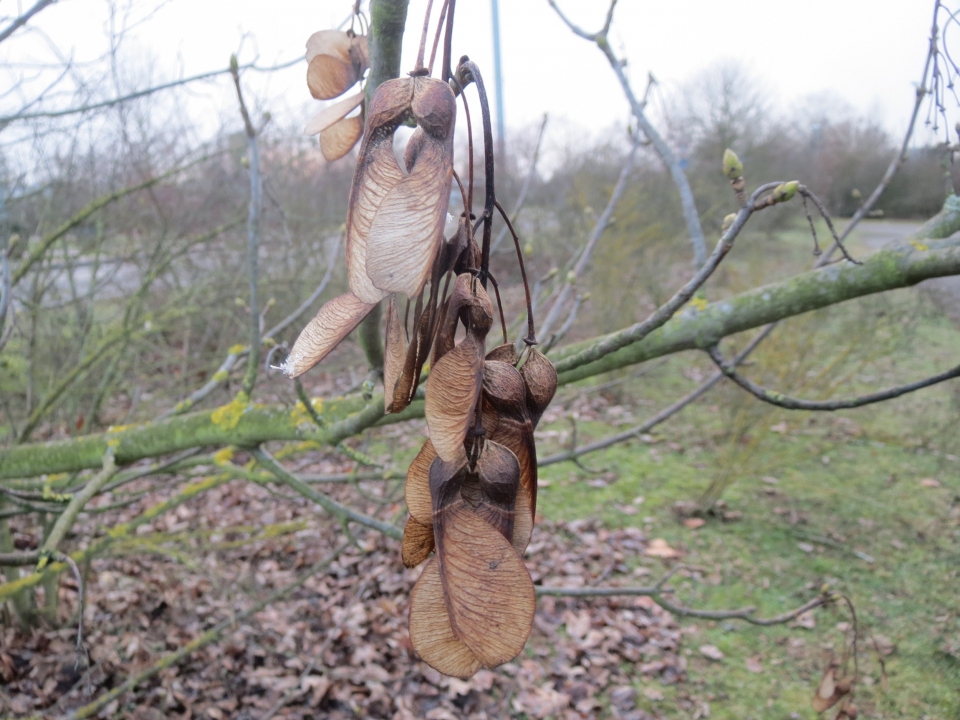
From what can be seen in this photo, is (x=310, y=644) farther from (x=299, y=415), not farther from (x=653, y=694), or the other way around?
(x=299, y=415)

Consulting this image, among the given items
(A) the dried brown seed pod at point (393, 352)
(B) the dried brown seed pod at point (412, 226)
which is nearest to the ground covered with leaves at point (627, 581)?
(A) the dried brown seed pod at point (393, 352)

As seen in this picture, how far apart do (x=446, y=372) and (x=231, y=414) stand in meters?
1.53

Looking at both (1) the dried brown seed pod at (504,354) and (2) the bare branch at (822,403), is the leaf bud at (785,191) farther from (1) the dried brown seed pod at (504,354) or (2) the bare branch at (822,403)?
(2) the bare branch at (822,403)

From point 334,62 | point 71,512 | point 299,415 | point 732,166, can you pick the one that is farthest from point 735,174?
point 71,512

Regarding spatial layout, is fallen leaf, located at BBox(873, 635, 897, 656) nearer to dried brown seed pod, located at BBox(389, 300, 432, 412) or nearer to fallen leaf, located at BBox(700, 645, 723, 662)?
fallen leaf, located at BBox(700, 645, 723, 662)

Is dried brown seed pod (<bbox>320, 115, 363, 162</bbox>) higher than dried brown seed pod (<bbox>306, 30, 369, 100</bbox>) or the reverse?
the reverse

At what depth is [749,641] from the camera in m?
3.76

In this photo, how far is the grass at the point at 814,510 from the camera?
3459 mm

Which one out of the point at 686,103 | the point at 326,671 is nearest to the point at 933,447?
the point at 686,103

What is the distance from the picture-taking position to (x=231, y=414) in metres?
1.85

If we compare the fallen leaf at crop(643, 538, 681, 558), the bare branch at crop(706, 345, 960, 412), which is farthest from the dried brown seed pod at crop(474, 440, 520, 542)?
the fallen leaf at crop(643, 538, 681, 558)

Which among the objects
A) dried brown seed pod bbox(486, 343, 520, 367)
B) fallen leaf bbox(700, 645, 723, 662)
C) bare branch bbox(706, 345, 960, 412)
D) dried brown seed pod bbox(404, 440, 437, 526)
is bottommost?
fallen leaf bbox(700, 645, 723, 662)

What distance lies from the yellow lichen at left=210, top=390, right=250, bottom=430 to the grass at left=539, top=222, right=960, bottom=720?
185cm

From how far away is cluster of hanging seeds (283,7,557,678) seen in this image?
0.47 metres
